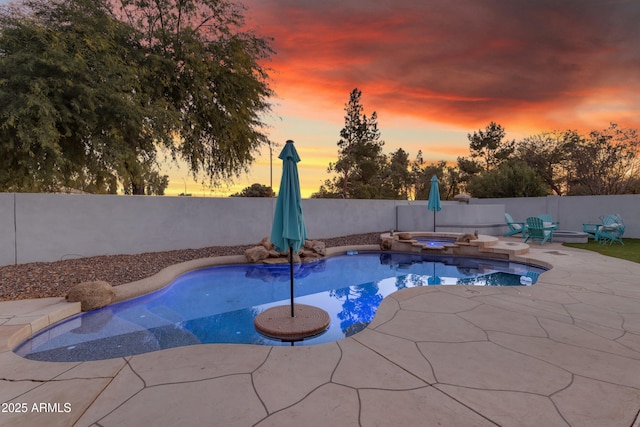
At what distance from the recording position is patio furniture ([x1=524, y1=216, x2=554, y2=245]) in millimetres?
10883

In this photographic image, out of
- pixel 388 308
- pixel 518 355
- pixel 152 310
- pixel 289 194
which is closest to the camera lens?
pixel 518 355

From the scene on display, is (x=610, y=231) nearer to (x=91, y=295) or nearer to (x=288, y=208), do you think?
(x=288, y=208)

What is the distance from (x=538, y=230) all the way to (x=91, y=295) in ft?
45.0

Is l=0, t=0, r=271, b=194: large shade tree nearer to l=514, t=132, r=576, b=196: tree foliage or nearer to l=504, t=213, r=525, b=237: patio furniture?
l=504, t=213, r=525, b=237: patio furniture

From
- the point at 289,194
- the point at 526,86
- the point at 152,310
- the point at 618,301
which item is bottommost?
the point at 152,310

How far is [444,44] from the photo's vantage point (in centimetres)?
1016

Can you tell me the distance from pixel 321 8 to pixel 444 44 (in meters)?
4.46

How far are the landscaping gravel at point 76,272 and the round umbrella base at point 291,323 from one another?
376 cm

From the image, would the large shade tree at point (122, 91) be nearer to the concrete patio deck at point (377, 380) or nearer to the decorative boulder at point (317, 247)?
the decorative boulder at point (317, 247)

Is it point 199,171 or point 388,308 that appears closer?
point 388,308

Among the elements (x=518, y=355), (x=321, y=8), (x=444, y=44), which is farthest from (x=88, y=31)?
(x=518, y=355)

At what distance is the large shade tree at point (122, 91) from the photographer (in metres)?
8.12

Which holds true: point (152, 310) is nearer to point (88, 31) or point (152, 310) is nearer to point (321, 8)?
point (88, 31)

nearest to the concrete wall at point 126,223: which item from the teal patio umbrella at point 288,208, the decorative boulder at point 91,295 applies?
the decorative boulder at point 91,295
